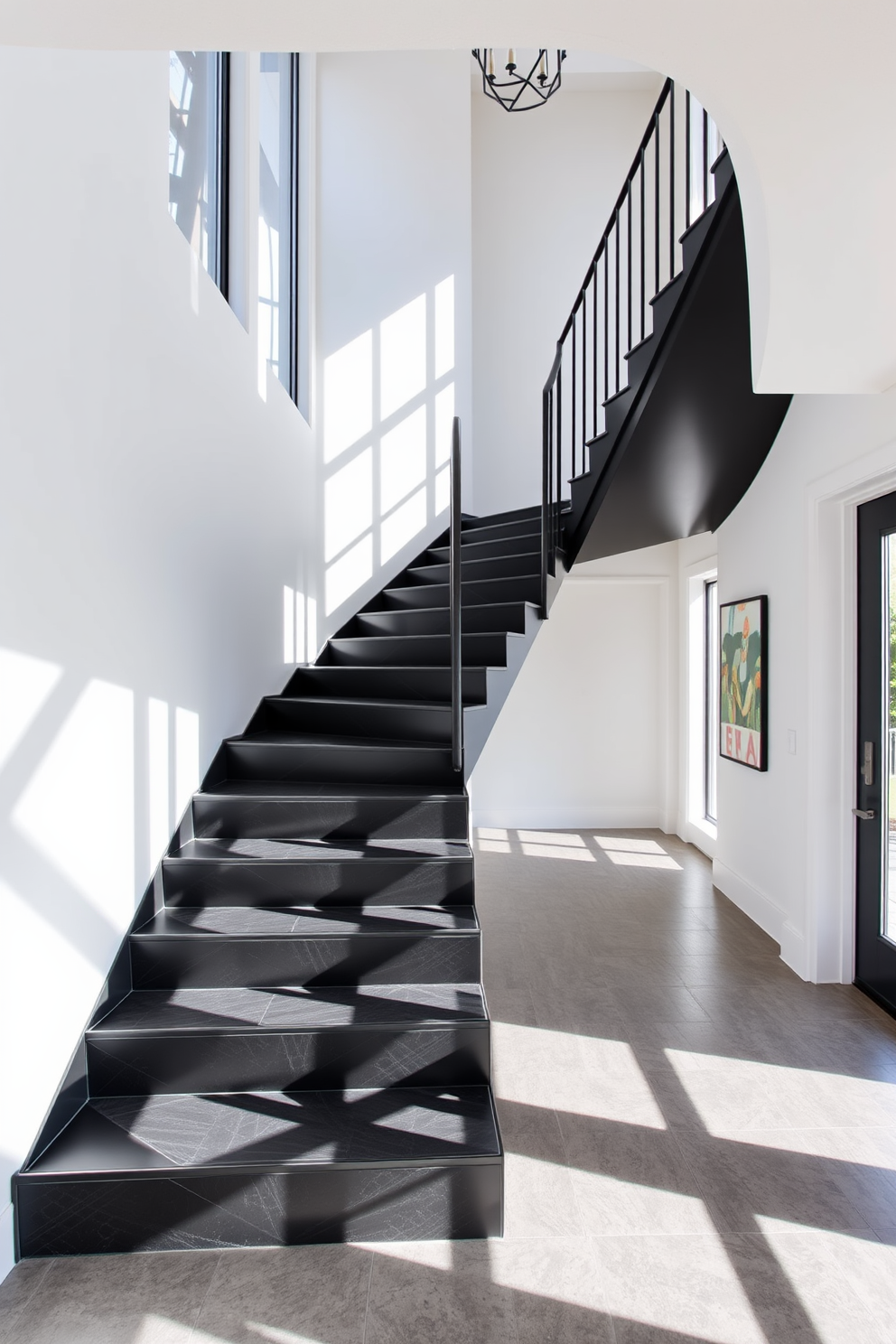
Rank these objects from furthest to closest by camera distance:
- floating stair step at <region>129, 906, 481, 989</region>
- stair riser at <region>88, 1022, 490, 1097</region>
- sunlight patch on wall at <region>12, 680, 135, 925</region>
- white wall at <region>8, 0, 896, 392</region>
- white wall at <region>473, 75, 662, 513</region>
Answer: white wall at <region>473, 75, 662, 513</region> < floating stair step at <region>129, 906, 481, 989</region> < stair riser at <region>88, 1022, 490, 1097</region> < sunlight patch on wall at <region>12, 680, 135, 925</region> < white wall at <region>8, 0, 896, 392</region>

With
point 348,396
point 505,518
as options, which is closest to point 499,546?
point 505,518

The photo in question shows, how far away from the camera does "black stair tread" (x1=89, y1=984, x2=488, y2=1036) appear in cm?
223

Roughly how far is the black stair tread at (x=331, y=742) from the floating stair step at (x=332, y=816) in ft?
1.00

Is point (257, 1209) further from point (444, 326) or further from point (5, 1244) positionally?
point (444, 326)

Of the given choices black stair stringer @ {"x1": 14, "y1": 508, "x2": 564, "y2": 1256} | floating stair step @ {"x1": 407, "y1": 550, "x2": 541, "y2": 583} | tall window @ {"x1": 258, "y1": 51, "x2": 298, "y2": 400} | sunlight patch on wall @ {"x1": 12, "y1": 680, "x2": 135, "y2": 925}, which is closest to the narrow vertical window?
floating stair step @ {"x1": 407, "y1": 550, "x2": 541, "y2": 583}

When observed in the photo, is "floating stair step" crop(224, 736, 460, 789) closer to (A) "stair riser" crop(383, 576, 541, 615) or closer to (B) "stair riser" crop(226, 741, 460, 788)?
(B) "stair riser" crop(226, 741, 460, 788)

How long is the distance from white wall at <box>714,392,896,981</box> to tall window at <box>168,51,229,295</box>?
2772 millimetres

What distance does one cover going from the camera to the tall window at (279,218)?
4262mm

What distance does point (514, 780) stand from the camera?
6.81 metres

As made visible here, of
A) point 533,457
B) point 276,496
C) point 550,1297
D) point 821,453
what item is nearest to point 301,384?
point 276,496

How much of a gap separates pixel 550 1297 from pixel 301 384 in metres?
4.60

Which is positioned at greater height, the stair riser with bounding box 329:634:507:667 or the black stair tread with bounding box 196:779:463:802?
the stair riser with bounding box 329:634:507:667

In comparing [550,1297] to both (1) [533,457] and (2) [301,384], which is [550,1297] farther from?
(1) [533,457]

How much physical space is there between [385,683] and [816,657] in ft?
6.63
